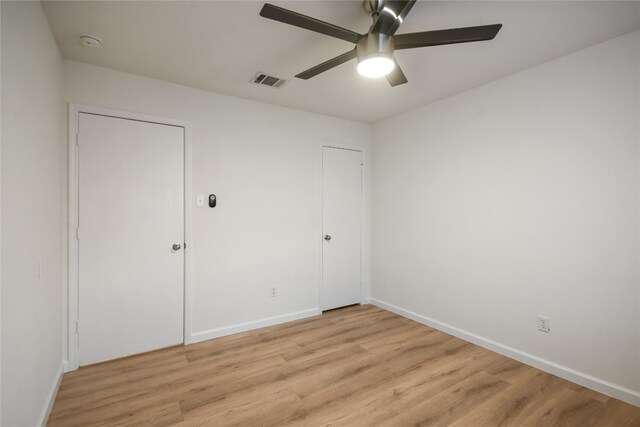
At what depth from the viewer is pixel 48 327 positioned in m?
2.07

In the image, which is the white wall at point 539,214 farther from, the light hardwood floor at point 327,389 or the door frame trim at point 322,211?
the door frame trim at point 322,211

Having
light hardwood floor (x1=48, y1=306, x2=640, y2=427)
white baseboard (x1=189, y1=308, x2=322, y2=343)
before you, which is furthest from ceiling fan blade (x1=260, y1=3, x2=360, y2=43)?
white baseboard (x1=189, y1=308, x2=322, y2=343)

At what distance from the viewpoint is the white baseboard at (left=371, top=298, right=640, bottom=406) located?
2.18 metres

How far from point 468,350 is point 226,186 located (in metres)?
3.00

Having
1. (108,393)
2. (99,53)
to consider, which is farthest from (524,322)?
(99,53)

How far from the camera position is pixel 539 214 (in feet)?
8.61

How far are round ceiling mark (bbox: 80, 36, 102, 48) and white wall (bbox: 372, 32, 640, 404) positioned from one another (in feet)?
10.5

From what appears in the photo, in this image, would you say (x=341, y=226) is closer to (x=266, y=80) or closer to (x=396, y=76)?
(x=266, y=80)

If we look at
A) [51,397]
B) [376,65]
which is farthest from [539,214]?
[51,397]

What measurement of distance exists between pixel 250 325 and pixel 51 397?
1.73m

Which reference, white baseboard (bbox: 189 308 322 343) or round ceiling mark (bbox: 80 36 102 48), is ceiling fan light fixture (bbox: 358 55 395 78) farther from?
white baseboard (bbox: 189 308 322 343)

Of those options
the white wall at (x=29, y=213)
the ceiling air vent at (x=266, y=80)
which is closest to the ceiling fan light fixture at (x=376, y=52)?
the ceiling air vent at (x=266, y=80)

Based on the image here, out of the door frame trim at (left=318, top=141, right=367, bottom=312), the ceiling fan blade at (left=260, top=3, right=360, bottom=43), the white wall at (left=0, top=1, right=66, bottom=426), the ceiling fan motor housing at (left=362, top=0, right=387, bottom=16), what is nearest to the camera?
the white wall at (left=0, top=1, right=66, bottom=426)

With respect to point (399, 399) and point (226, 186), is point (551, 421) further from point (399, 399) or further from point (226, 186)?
point (226, 186)
